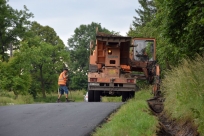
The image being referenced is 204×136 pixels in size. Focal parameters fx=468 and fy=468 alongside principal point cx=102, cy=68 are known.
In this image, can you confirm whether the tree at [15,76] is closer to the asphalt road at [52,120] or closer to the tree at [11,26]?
the tree at [11,26]

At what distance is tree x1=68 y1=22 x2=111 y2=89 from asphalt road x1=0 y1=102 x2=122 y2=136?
61.2 meters

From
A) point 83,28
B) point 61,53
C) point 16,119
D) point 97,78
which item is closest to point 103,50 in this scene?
point 97,78

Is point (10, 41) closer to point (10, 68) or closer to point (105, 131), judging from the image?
point (10, 68)

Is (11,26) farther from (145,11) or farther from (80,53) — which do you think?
(80,53)

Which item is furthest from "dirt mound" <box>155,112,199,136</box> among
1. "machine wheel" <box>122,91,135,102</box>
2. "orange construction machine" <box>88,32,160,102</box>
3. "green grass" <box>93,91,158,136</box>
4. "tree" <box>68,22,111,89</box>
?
"tree" <box>68,22,111,89</box>

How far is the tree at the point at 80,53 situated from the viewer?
76250 millimetres

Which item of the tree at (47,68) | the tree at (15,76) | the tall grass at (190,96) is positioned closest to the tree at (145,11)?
the tree at (47,68)

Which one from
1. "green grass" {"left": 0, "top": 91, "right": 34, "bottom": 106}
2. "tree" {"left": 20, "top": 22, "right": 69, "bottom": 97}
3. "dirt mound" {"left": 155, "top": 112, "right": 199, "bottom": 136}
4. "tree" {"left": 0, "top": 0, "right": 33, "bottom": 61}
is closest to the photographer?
"dirt mound" {"left": 155, "top": 112, "right": 199, "bottom": 136}

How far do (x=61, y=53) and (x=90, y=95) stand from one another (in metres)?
37.3

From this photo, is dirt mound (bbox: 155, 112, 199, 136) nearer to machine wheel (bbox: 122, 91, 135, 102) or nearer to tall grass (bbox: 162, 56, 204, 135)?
tall grass (bbox: 162, 56, 204, 135)

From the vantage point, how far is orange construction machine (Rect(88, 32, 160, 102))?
2005cm

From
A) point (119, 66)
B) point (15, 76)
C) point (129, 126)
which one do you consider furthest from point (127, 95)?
point (15, 76)

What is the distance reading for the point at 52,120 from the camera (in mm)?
11672

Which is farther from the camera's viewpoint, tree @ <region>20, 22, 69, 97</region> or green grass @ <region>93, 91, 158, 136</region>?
tree @ <region>20, 22, 69, 97</region>
